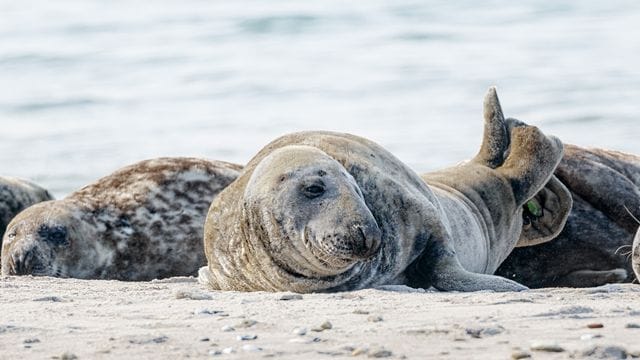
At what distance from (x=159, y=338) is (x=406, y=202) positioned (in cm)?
199

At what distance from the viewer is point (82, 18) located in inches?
1102

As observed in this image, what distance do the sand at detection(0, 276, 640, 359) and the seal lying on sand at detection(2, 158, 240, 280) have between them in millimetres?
2119

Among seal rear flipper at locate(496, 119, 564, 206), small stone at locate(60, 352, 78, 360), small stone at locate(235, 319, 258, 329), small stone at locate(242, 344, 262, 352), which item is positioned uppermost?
seal rear flipper at locate(496, 119, 564, 206)

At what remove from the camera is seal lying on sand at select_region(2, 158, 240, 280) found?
27.6 ft

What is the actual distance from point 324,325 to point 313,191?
1.17 meters

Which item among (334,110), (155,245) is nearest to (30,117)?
(334,110)

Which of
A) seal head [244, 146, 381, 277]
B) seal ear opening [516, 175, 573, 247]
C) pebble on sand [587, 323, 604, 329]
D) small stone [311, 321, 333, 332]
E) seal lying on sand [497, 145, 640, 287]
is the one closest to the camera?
pebble on sand [587, 323, 604, 329]

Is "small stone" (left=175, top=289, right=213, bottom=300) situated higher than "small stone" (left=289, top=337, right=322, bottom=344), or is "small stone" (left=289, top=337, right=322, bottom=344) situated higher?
"small stone" (left=289, top=337, right=322, bottom=344)

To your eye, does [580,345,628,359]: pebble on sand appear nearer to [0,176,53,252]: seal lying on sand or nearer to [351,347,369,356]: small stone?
[351,347,369,356]: small stone

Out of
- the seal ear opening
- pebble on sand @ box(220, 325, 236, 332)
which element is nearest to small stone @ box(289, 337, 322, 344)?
pebble on sand @ box(220, 325, 236, 332)

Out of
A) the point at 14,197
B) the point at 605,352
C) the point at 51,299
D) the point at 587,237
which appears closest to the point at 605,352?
the point at 605,352

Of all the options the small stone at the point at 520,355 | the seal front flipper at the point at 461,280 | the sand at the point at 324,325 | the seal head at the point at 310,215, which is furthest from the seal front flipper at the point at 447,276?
the small stone at the point at 520,355

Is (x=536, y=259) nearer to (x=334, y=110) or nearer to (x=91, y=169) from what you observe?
(x=91, y=169)

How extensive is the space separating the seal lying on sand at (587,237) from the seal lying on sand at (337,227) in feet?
2.81
